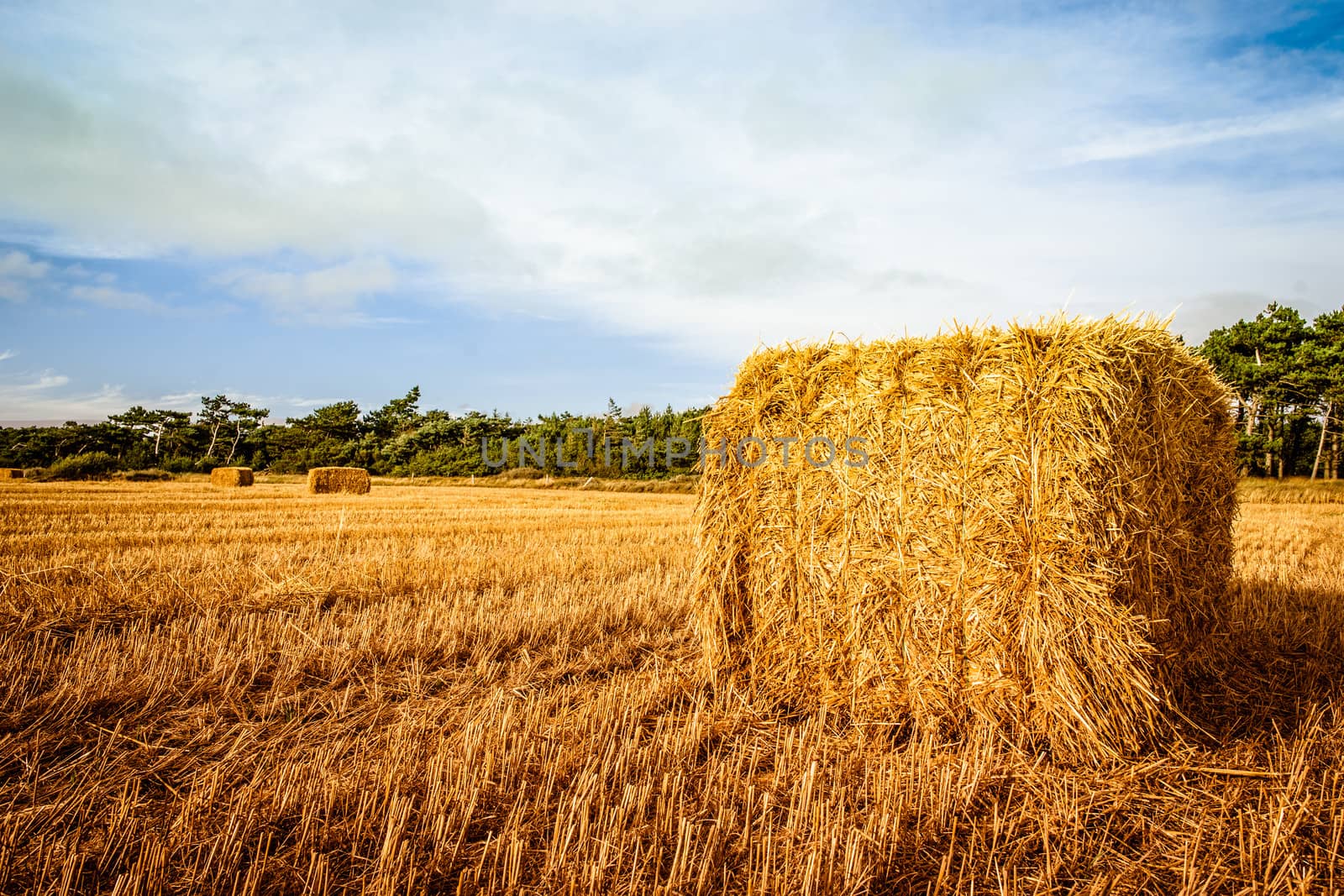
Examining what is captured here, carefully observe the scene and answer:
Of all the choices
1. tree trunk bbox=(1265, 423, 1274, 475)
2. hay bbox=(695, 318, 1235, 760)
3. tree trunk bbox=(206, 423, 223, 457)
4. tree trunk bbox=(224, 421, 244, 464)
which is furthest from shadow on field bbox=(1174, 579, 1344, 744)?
tree trunk bbox=(224, 421, 244, 464)

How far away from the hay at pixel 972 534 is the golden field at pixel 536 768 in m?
0.31

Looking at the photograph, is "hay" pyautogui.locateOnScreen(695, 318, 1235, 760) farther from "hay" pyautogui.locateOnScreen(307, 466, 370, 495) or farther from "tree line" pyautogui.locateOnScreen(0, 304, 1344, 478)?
"tree line" pyautogui.locateOnScreen(0, 304, 1344, 478)

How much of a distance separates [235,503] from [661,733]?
13.8 m

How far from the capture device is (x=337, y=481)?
819 inches

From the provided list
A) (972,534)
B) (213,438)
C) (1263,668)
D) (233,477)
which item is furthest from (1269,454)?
(213,438)

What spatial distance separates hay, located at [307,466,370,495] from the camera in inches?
790

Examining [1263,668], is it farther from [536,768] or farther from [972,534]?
[536,768]

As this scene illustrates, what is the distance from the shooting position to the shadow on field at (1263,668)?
12.4 ft

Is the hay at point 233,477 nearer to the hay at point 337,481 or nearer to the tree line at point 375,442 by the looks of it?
the hay at point 337,481

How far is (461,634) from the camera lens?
4789 millimetres

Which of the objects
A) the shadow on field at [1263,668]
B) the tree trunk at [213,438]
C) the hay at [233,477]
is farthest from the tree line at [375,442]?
the shadow on field at [1263,668]

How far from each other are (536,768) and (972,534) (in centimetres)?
235

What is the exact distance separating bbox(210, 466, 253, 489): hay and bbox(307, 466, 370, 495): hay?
330 cm

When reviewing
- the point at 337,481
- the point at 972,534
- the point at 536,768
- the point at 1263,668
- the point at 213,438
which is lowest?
the point at 1263,668
